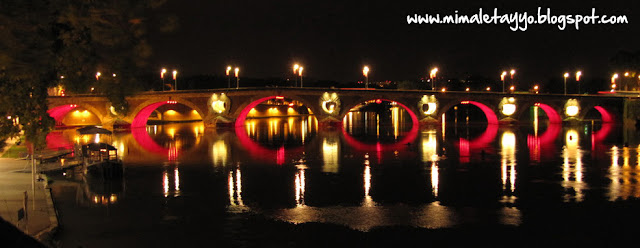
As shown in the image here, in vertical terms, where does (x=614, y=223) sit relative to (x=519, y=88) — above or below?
below

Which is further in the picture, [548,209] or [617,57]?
[617,57]

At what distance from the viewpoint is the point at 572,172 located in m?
25.4

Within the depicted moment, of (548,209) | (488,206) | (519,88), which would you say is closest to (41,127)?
(488,206)

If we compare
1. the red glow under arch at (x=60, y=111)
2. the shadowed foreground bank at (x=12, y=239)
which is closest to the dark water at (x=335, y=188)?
the shadowed foreground bank at (x=12, y=239)

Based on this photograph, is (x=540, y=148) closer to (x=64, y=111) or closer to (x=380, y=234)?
(x=380, y=234)

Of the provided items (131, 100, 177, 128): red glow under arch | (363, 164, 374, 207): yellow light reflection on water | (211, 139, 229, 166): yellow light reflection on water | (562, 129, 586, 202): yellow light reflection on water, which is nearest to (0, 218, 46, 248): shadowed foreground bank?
(363, 164, 374, 207): yellow light reflection on water

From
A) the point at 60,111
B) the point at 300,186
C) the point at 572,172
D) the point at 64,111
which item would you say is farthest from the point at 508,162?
the point at 64,111

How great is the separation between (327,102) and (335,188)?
4602cm

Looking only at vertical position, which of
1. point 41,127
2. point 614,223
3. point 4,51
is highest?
point 4,51

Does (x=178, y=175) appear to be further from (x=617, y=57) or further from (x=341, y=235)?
(x=617, y=57)

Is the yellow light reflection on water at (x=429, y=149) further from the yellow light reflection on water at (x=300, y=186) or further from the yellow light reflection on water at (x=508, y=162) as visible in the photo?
the yellow light reflection on water at (x=300, y=186)

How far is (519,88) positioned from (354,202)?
124652mm

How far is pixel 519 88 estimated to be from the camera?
13162 cm

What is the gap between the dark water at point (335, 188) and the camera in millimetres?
15609
